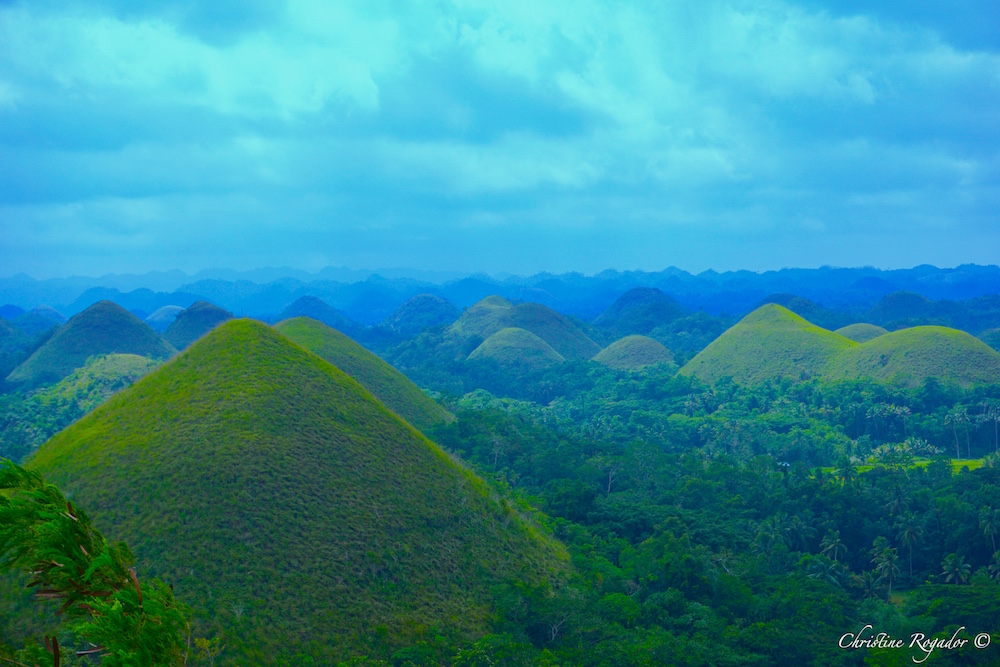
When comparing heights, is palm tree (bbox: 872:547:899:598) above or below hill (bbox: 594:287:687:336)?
below

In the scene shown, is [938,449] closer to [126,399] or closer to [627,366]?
[627,366]

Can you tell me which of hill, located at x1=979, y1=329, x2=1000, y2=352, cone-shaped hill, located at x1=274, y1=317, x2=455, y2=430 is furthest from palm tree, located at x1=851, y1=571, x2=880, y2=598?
hill, located at x1=979, y1=329, x2=1000, y2=352

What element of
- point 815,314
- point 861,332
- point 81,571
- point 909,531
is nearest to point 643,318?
point 815,314

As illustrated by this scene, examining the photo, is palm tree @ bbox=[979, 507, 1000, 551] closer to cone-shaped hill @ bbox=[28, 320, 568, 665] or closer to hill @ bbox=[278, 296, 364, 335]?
cone-shaped hill @ bbox=[28, 320, 568, 665]

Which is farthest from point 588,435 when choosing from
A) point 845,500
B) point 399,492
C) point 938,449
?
point 399,492

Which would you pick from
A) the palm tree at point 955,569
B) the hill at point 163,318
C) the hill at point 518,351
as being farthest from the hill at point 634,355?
the hill at point 163,318

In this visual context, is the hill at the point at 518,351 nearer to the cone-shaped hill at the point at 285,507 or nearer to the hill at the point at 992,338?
the hill at the point at 992,338
